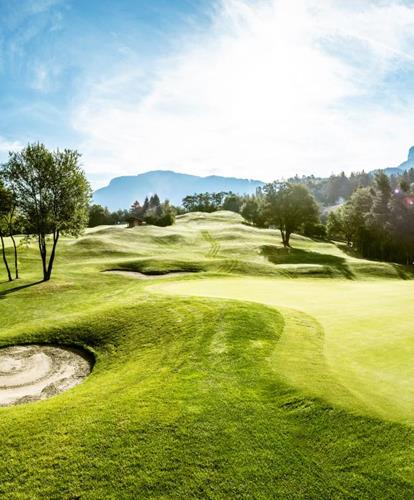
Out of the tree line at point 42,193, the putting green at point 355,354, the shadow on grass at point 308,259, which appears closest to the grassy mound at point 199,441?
the putting green at point 355,354

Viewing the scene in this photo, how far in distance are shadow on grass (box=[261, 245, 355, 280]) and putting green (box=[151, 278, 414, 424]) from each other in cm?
3525

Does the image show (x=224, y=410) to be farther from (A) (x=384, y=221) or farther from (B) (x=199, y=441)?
(A) (x=384, y=221)

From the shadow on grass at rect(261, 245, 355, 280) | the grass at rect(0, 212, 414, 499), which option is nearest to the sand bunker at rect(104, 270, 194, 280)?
the shadow on grass at rect(261, 245, 355, 280)

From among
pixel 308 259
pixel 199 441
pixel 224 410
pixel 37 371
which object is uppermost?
pixel 224 410

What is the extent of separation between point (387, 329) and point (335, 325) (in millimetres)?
2723

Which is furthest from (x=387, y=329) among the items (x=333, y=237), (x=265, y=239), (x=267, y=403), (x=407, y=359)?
(x=333, y=237)

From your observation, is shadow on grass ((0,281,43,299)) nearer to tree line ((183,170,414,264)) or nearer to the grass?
the grass

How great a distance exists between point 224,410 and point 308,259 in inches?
2600

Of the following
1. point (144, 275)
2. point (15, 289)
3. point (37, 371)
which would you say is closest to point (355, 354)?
point (37, 371)

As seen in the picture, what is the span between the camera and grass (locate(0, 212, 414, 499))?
9.20 m

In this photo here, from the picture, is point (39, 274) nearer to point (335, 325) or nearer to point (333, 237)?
point (335, 325)

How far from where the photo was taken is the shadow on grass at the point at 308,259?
62.0 m

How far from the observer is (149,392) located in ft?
43.4

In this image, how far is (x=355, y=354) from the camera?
51.5 feet
